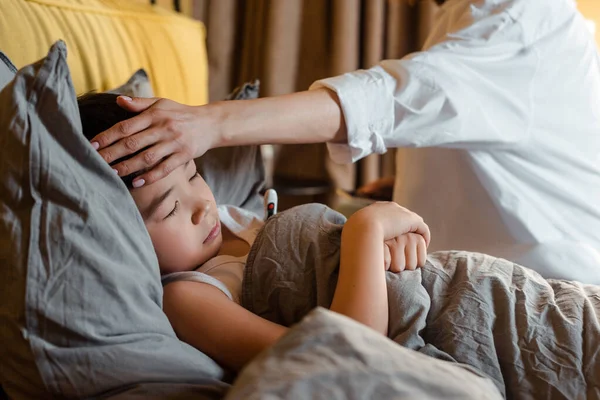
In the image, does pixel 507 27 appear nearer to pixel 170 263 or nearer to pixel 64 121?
pixel 170 263

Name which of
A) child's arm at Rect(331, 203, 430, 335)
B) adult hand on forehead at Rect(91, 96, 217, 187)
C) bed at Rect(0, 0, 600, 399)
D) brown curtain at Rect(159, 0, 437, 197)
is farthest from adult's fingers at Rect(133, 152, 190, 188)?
brown curtain at Rect(159, 0, 437, 197)

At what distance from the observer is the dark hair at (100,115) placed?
2.59ft

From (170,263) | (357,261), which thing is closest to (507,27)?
(357,261)

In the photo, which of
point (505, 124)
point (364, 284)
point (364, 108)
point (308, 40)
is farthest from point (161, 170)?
point (308, 40)

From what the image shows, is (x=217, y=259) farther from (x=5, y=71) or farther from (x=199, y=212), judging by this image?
(x=5, y=71)

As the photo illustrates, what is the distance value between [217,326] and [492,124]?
68 cm

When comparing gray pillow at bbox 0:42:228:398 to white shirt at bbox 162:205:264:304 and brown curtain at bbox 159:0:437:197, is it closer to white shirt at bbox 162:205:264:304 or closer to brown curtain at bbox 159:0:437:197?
white shirt at bbox 162:205:264:304

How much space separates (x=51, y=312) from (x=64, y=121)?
0.18m

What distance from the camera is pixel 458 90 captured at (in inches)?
43.2

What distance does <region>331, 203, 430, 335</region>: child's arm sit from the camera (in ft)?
2.32

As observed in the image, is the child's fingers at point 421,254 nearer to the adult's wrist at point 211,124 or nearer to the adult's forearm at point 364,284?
the adult's forearm at point 364,284

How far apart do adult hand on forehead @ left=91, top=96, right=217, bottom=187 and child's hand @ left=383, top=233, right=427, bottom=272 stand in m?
0.28

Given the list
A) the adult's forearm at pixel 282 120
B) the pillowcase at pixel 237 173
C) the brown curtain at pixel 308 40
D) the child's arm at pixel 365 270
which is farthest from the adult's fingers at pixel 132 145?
the brown curtain at pixel 308 40

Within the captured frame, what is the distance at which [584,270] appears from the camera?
1.11 meters
